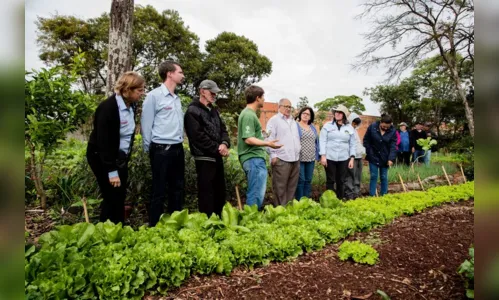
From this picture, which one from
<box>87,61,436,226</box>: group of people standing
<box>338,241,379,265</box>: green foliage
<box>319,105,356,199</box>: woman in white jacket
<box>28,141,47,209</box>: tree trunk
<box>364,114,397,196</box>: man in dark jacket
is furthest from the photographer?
<box>364,114,397,196</box>: man in dark jacket

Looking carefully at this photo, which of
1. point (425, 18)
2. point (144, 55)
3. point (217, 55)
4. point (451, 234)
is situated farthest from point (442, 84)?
point (451, 234)

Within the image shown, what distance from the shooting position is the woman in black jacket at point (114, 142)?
3037 mm

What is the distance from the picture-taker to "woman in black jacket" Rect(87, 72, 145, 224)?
3.04 m

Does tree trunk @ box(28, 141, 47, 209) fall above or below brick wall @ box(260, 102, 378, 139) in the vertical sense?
below

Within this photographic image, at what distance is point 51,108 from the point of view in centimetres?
360

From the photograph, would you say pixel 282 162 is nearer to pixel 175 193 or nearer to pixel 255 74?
pixel 175 193

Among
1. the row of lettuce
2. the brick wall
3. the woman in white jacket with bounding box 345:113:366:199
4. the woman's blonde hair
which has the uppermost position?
the brick wall

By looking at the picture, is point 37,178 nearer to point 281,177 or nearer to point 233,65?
point 281,177

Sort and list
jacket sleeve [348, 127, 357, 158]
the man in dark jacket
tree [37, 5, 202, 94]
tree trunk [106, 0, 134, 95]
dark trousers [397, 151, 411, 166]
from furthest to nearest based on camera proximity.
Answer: tree [37, 5, 202, 94], dark trousers [397, 151, 411, 166], the man in dark jacket, jacket sleeve [348, 127, 357, 158], tree trunk [106, 0, 134, 95]

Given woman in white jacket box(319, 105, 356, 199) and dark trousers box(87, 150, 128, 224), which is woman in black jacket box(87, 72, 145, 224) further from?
woman in white jacket box(319, 105, 356, 199)

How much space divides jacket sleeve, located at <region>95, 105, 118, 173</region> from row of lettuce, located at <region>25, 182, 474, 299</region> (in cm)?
65

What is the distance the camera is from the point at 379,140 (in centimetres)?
616

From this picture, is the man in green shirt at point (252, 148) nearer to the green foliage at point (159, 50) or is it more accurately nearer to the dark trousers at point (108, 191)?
the dark trousers at point (108, 191)

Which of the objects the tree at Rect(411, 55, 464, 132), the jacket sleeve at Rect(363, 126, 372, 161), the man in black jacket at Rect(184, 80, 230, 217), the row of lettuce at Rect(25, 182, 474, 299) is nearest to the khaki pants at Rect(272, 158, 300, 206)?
the row of lettuce at Rect(25, 182, 474, 299)
